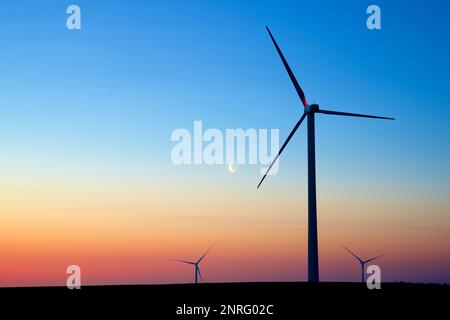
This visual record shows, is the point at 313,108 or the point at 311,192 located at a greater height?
the point at 313,108

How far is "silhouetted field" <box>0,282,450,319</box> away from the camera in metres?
36.8

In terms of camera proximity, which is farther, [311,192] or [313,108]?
[313,108]

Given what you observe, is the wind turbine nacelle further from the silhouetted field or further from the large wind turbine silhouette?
the silhouetted field
